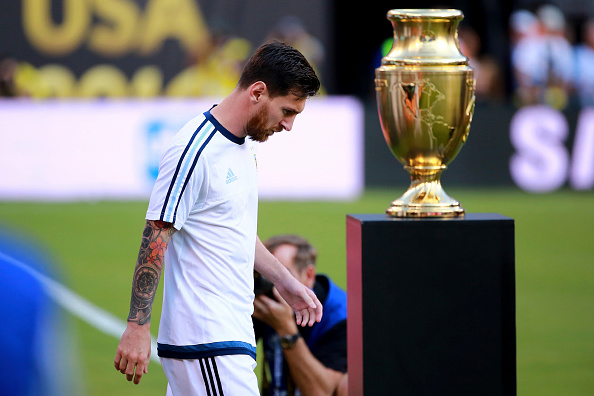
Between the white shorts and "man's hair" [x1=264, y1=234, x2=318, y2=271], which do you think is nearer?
the white shorts

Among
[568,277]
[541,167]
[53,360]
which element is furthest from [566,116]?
[53,360]

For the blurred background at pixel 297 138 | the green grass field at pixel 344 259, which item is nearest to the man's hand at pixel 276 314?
the green grass field at pixel 344 259

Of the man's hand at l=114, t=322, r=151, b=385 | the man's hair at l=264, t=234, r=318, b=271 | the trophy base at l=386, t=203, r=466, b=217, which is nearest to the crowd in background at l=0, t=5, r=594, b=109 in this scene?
the man's hair at l=264, t=234, r=318, b=271

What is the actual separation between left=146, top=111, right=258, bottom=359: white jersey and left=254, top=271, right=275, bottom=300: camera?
24.6 inches

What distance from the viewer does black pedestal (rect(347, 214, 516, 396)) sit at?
114 inches

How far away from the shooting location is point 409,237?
291 cm

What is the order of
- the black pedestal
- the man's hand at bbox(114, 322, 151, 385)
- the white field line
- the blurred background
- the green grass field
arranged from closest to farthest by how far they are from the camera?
the man's hand at bbox(114, 322, 151, 385), the black pedestal, the green grass field, the white field line, the blurred background

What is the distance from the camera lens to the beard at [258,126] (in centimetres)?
286

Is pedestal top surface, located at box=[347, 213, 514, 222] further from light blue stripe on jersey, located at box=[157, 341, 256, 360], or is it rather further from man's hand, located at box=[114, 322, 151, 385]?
man's hand, located at box=[114, 322, 151, 385]

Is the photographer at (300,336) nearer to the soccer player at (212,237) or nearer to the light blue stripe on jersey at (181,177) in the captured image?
the soccer player at (212,237)

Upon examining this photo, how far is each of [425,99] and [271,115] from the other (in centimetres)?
49

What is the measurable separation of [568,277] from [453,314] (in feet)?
19.3

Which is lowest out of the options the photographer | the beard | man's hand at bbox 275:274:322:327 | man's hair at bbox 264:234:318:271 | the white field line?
the white field line

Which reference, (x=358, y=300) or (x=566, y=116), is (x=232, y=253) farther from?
(x=566, y=116)
